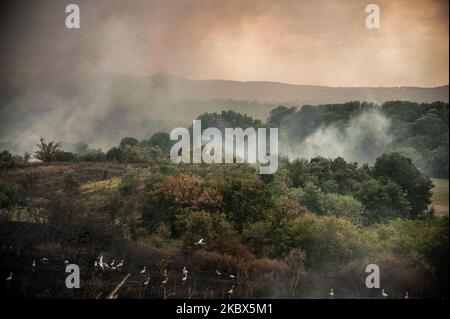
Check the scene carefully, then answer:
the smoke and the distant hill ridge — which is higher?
the distant hill ridge

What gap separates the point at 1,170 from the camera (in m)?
22.0

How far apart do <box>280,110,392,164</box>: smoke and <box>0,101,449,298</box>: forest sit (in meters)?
0.05

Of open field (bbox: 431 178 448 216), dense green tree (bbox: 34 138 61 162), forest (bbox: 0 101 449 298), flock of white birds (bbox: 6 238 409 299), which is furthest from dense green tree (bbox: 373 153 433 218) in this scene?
dense green tree (bbox: 34 138 61 162)

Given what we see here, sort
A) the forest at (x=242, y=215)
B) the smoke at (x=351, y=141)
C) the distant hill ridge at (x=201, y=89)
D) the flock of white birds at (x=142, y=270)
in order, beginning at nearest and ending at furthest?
the flock of white birds at (x=142, y=270) < the forest at (x=242, y=215) < the distant hill ridge at (x=201, y=89) < the smoke at (x=351, y=141)

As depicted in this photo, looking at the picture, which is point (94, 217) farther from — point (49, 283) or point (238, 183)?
point (238, 183)

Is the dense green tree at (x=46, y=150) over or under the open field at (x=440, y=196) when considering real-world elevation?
over

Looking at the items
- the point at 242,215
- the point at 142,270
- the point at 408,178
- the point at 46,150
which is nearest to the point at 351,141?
the point at 408,178

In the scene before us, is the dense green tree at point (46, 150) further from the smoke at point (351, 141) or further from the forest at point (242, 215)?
the smoke at point (351, 141)

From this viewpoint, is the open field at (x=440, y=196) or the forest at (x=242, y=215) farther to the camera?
the open field at (x=440, y=196)

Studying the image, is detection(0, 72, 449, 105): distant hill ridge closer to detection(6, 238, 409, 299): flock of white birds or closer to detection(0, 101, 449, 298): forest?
detection(0, 101, 449, 298): forest

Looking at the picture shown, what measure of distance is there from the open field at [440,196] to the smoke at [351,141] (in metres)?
2.37

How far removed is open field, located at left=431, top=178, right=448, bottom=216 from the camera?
65.5ft

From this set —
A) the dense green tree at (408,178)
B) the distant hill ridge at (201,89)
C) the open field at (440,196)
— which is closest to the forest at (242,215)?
the dense green tree at (408,178)

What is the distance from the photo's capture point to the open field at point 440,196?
1995 cm
